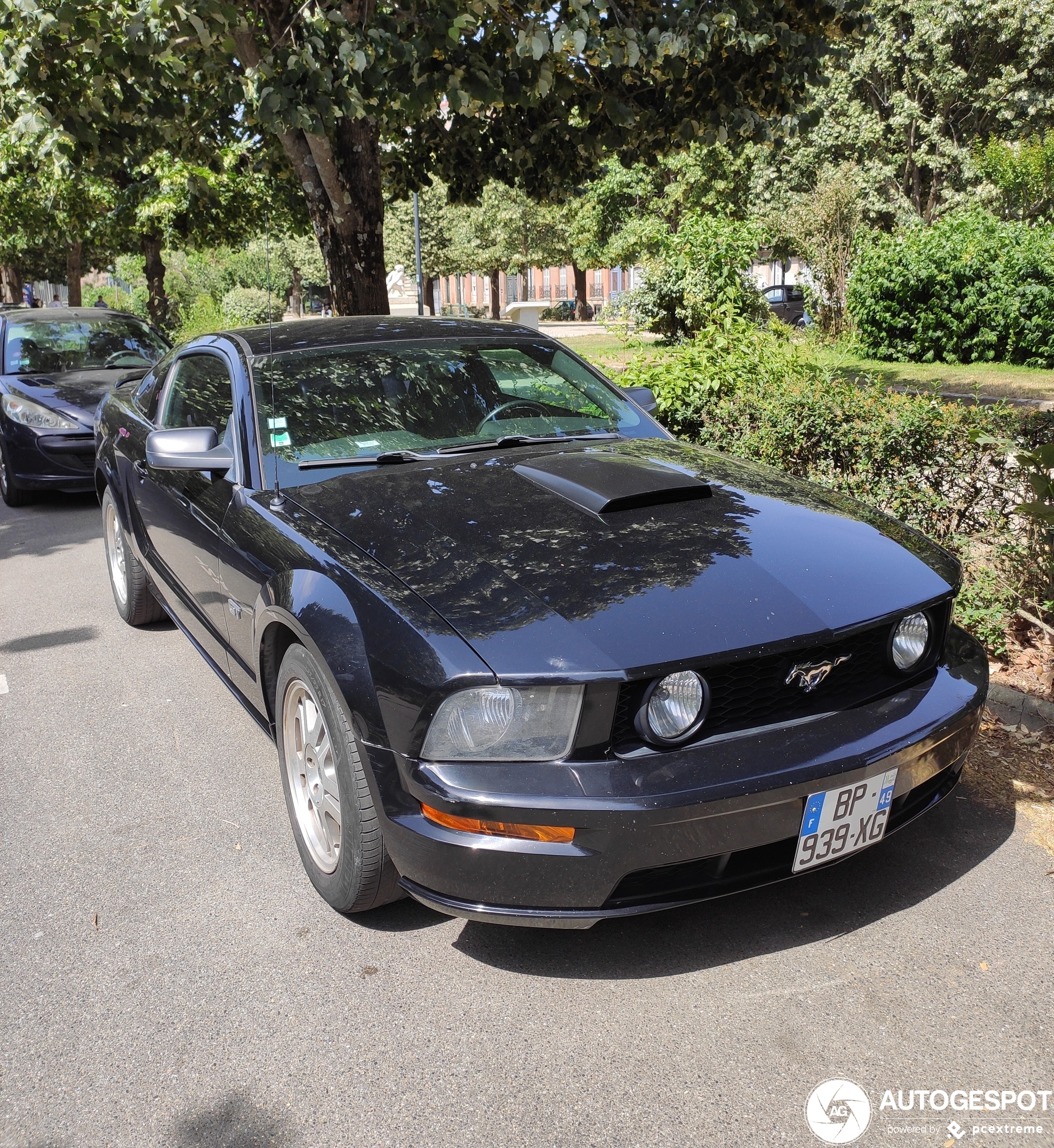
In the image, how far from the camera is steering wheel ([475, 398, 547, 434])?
3785mm

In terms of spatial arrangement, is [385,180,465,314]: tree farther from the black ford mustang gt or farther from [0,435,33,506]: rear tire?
the black ford mustang gt

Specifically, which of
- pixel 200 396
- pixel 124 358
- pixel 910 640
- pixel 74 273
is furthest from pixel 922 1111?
pixel 74 273

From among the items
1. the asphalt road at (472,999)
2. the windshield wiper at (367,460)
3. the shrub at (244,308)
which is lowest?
the asphalt road at (472,999)

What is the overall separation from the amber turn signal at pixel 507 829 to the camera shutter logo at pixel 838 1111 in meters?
0.76

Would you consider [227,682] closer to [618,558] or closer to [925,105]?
[618,558]

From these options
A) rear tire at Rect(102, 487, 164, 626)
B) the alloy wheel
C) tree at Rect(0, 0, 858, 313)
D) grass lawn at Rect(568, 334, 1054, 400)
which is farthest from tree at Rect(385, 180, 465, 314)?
the alloy wheel

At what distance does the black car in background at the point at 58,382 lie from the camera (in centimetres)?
841

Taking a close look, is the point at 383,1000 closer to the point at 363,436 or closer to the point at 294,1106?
the point at 294,1106

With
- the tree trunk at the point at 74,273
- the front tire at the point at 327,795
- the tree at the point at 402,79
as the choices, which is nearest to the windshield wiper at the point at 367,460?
the front tire at the point at 327,795

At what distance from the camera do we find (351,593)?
105 inches

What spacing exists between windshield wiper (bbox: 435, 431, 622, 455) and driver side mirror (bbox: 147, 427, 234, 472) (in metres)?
0.76

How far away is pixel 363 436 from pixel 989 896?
2.46 meters

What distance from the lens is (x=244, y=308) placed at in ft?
87.9

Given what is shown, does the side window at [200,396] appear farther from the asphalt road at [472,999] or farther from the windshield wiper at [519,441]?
the asphalt road at [472,999]
